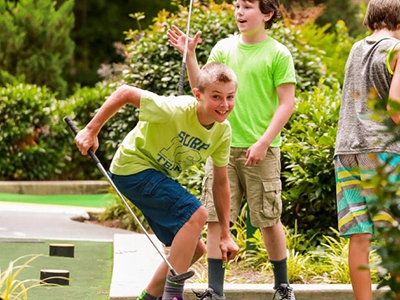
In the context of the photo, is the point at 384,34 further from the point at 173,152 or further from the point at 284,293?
the point at 284,293

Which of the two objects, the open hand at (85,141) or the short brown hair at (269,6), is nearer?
the open hand at (85,141)

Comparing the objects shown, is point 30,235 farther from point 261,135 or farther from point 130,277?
point 261,135

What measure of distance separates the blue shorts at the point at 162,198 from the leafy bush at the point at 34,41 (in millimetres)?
12061

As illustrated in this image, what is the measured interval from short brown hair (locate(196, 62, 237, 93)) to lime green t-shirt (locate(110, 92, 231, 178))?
126mm

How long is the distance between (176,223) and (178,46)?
1.26 meters

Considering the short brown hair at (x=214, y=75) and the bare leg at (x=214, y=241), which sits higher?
the short brown hair at (x=214, y=75)

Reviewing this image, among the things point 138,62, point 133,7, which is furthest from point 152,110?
point 133,7

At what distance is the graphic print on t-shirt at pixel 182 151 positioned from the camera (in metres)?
3.92

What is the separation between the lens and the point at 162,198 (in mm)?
3912

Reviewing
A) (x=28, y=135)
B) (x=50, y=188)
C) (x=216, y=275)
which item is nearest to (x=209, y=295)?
(x=216, y=275)

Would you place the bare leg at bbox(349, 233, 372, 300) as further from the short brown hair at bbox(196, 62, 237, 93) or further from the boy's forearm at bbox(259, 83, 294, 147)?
the short brown hair at bbox(196, 62, 237, 93)

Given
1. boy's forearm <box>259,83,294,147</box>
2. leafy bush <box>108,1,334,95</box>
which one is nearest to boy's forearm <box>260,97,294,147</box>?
boy's forearm <box>259,83,294,147</box>

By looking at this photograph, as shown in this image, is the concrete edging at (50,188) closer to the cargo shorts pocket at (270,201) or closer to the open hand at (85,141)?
the cargo shorts pocket at (270,201)

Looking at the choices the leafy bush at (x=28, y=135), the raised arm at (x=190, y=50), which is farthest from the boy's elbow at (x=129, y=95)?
the leafy bush at (x=28, y=135)
